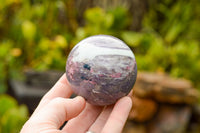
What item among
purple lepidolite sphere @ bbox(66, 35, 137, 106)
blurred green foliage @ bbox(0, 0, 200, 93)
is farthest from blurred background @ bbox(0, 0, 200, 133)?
purple lepidolite sphere @ bbox(66, 35, 137, 106)

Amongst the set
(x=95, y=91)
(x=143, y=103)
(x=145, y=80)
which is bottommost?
(x=143, y=103)

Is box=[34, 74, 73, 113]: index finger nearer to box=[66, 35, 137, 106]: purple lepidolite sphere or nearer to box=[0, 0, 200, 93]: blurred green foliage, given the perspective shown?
box=[66, 35, 137, 106]: purple lepidolite sphere

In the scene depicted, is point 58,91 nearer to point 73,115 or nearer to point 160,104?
point 73,115

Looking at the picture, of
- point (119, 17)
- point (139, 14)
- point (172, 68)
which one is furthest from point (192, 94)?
point (139, 14)

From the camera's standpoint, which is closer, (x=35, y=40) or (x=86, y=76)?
(x=86, y=76)

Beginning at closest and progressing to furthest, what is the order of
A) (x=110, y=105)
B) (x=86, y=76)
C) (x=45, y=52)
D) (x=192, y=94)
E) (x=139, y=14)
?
(x=86, y=76), (x=110, y=105), (x=192, y=94), (x=45, y=52), (x=139, y=14)

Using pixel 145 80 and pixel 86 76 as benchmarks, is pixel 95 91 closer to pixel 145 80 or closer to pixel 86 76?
pixel 86 76
